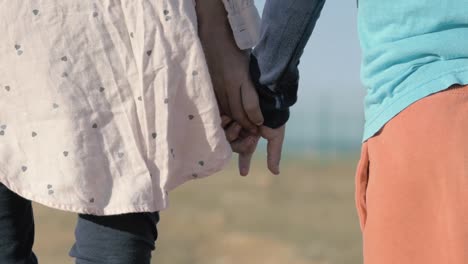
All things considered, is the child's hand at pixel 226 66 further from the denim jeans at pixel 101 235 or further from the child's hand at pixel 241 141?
the denim jeans at pixel 101 235

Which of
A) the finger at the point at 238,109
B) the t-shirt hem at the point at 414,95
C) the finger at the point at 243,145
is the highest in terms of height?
the t-shirt hem at the point at 414,95

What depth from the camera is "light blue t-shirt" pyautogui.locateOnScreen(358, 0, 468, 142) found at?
1364mm

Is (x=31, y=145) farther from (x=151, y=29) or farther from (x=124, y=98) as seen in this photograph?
(x=151, y=29)

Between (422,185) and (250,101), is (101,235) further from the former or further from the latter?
(422,185)

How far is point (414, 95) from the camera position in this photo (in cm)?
138

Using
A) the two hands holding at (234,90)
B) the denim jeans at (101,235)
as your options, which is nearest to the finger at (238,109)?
the two hands holding at (234,90)

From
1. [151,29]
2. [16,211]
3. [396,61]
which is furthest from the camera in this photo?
[16,211]

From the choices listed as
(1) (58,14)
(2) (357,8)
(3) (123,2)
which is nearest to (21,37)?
(1) (58,14)

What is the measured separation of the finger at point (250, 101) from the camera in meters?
1.75

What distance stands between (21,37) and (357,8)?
0.54m

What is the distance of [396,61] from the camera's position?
140 cm

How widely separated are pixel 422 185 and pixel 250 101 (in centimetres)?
48

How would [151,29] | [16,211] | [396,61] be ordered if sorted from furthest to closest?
[16,211] < [151,29] < [396,61]

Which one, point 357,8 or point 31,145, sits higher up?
point 357,8
